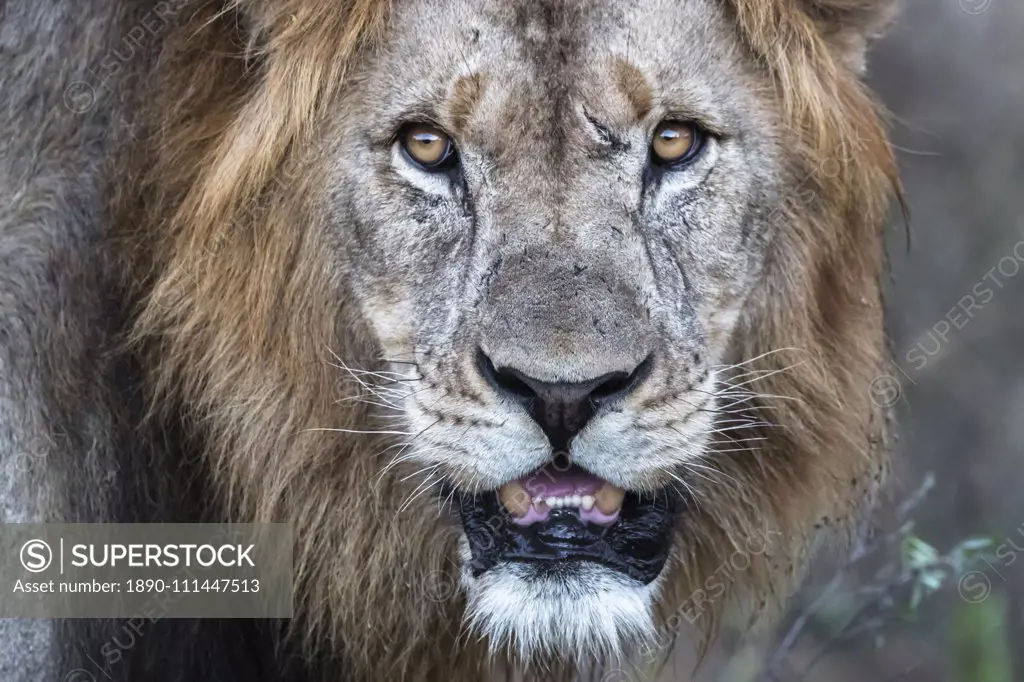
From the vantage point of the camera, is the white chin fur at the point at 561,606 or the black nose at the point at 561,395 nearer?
the black nose at the point at 561,395

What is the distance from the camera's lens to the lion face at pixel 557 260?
2879 millimetres

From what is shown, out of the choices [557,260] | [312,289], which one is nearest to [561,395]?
[557,260]

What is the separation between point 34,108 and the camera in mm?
3252

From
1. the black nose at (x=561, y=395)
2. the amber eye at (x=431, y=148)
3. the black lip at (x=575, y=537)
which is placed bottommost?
the black lip at (x=575, y=537)

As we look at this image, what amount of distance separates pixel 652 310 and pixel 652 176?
0.34m

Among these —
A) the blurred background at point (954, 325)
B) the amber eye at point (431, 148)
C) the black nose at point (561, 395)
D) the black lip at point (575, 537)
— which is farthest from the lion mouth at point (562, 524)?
the blurred background at point (954, 325)

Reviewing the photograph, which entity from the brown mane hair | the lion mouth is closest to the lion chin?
the lion mouth

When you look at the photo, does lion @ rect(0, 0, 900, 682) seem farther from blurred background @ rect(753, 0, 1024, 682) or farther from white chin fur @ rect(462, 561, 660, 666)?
blurred background @ rect(753, 0, 1024, 682)

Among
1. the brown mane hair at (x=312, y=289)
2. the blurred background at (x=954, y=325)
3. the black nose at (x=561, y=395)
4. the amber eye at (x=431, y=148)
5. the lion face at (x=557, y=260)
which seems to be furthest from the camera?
the blurred background at (x=954, y=325)

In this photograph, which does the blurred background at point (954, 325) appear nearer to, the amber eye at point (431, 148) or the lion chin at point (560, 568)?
the lion chin at point (560, 568)

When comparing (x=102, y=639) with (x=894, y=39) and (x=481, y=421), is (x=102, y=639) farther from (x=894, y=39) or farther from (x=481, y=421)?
(x=894, y=39)

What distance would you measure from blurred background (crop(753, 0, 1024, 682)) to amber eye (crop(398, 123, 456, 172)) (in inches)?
135

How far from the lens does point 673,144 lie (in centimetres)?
311

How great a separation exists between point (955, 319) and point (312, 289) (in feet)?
12.2
